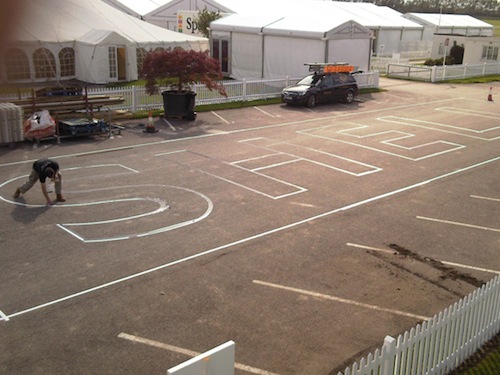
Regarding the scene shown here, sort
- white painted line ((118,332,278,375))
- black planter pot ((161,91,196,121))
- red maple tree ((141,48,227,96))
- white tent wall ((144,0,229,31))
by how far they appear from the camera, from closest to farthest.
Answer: white painted line ((118,332,278,375)) → red maple tree ((141,48,227,96)) → black planter pot ((161,91,196,121)) → white tent wall ((144,0,229,31))

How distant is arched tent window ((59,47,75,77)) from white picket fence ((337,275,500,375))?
2970 cm

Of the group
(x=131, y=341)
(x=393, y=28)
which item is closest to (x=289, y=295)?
(x=131, y=341)

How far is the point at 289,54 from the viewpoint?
1350 inches

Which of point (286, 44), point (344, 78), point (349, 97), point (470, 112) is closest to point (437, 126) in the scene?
point (470, 112)

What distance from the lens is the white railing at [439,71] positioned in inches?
1587

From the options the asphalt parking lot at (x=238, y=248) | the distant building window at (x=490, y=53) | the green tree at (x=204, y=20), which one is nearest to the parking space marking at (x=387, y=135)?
the asphalt parking lot at (x=238, y=248)

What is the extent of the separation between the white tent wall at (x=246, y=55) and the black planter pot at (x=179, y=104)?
1323 centimetres

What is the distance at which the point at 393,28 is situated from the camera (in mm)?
56906

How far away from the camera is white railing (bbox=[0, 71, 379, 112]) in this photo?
2475 centimetres

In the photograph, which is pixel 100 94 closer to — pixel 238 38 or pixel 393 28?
pixel 238 38

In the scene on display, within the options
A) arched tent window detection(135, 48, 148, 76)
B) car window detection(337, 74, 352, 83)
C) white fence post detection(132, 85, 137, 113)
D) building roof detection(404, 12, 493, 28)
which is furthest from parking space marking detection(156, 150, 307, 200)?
building roof detection(404, 12, 493, 28)

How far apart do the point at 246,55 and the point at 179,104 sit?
1444cm

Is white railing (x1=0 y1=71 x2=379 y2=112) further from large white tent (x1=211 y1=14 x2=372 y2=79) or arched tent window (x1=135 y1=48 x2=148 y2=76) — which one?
arched tent window (x1=135 y1=48 x2=148 y2=76)

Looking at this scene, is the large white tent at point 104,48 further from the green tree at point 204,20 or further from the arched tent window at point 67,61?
the green tree at point 204,20
